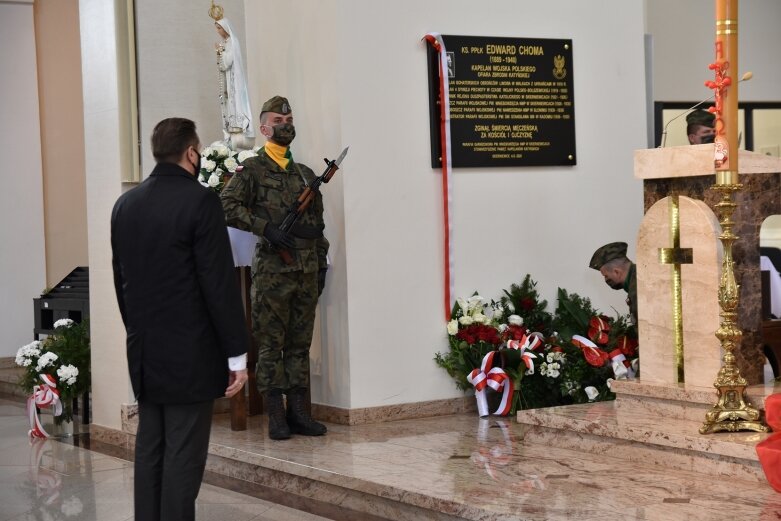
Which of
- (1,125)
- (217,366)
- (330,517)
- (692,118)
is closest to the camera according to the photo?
(217,366)

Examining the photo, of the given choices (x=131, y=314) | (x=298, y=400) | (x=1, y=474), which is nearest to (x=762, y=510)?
(x=131, y=314)

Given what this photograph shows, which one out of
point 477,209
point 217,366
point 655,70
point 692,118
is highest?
point 655,70

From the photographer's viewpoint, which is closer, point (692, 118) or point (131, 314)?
point (131, 314)

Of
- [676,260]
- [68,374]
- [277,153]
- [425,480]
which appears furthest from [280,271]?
[68,374]

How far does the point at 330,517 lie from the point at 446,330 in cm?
212

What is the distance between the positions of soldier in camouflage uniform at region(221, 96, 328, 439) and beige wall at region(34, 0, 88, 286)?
248 inches

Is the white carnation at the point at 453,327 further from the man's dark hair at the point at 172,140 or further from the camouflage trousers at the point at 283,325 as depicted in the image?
the man's dark hair at the point at 172,140

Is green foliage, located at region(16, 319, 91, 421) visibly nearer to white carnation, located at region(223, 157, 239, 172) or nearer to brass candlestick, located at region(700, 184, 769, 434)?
white carnation, located at region(223, 157, 239, 172)

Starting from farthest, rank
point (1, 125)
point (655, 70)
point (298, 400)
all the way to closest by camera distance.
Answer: point (1, 125) → point (655, 70) → point (298, 400)

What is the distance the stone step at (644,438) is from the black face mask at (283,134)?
6.75 ft

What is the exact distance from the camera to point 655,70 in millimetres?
10742

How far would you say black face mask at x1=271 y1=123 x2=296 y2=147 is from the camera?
6.58 meters

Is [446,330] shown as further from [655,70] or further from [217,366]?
[655,70]

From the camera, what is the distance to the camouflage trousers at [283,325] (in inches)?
259
